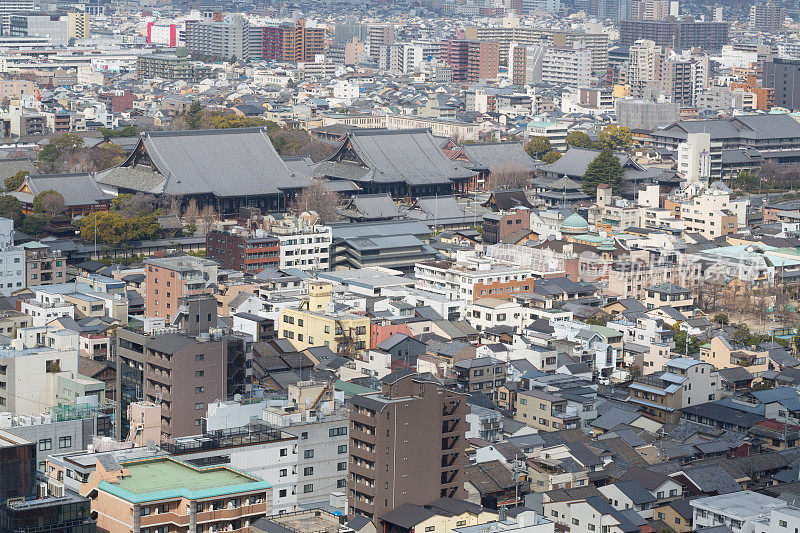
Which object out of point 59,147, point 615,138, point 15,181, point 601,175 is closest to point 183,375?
point 15,181

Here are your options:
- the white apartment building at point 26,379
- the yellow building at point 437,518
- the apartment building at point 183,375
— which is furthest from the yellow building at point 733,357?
the white apartment building at point 26,379

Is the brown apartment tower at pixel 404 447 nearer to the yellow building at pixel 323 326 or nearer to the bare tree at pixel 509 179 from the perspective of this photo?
the yellow building at pixel 323 326

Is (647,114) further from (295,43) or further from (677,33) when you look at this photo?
(677,33)

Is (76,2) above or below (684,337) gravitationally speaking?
above

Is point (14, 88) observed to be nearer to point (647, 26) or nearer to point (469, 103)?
point (469, 103)

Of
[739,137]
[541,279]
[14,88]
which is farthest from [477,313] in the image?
[14,88]

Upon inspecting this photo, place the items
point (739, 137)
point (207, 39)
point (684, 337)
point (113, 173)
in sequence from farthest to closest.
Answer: point (207, 39) < point (739, 137) < point (113, 173) < point (684, 337)
